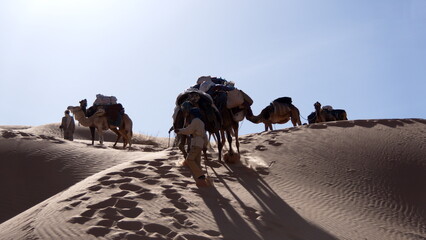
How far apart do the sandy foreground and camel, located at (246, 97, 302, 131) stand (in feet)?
16.7

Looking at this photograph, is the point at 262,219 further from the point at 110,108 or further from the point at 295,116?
the point at 295,116

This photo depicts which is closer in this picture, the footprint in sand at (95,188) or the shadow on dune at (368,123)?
the footprint in sand at (95,188)

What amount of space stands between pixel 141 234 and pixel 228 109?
5.25 metres

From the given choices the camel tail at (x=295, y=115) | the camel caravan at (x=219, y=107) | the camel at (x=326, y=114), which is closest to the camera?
the camel caravan at (x=219, y=107)

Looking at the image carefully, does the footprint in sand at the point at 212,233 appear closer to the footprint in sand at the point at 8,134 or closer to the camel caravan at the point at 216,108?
the camel caravan at the point at 216,108

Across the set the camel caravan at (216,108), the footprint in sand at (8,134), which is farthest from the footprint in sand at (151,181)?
the footprint in sand at (8,134)

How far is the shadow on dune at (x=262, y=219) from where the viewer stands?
566 cm

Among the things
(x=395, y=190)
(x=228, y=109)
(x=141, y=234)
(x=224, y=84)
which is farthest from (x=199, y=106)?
(x=395, y=190)

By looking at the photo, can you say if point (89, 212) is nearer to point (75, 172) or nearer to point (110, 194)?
point (110, 194)

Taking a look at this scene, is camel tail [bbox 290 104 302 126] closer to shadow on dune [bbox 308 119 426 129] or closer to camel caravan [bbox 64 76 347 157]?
camel caravan [bbox 64 76 347 157]

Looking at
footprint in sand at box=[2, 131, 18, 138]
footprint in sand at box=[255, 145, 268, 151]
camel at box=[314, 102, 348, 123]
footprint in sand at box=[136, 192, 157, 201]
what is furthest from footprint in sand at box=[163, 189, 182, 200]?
camel at box=[314, 102, 348, 123]

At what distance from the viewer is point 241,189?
768cm

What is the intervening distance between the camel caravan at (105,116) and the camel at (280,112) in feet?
19.6

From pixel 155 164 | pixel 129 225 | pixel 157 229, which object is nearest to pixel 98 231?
pixel 129 225
